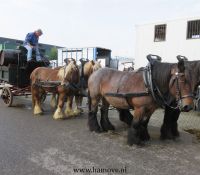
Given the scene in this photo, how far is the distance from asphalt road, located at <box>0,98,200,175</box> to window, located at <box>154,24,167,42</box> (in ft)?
24.9

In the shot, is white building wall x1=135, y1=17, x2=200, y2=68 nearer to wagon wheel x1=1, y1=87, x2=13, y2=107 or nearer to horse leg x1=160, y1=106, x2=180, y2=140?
wagon wheel x1=1, y1=87, x2=13, y2=107

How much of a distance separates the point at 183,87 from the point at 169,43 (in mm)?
9236

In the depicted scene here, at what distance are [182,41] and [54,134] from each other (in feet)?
28.9

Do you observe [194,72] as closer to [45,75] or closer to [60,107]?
[60,107]

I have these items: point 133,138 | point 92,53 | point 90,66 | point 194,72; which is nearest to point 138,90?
point 133,138

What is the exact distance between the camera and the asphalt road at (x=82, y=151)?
374cm

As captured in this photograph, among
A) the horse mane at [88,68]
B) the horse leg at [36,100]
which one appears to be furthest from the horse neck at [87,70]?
the horse leg at [36,100]

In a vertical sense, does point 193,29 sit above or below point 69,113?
above

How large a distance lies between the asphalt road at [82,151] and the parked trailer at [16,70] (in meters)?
2.45

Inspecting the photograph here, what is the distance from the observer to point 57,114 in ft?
22.1

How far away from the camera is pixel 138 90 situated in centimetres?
457

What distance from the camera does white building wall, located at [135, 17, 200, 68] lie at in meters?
12.1

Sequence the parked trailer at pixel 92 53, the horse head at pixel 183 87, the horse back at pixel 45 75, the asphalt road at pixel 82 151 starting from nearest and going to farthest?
the asphalt road at pixel 82 151 → the horse head at pixel 183 87 → the horse back at pixel 45 75 → the parked trailer at pixel 92 53

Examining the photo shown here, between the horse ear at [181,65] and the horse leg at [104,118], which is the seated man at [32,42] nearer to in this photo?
the horse leg at [104,118]
